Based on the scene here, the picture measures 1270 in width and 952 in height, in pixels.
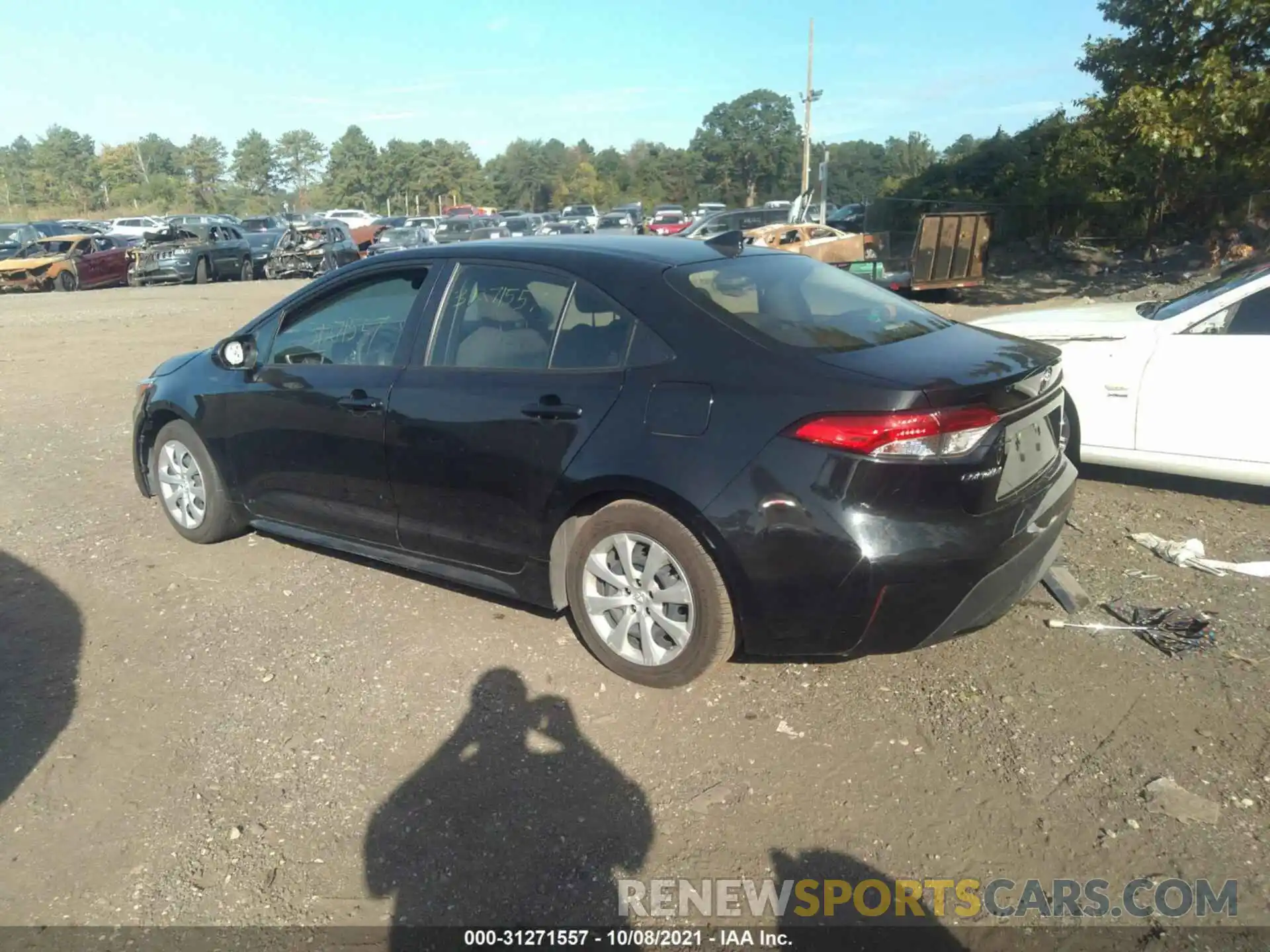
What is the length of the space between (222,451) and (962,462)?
378cm

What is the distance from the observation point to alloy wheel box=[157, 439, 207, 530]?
17.3 feet

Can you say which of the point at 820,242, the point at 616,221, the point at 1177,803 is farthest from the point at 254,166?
the point at 1177,803

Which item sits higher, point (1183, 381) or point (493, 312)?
point (493, 312)

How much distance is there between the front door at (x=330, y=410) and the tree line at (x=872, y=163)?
11.7 metres

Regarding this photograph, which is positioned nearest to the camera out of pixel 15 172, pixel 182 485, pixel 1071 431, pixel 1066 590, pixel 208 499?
pixel 1071 431

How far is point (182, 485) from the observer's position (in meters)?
5.36

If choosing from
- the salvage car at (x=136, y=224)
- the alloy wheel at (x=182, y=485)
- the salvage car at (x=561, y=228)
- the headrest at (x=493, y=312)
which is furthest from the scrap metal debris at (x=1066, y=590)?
the salvage car at (x=136, y=224)

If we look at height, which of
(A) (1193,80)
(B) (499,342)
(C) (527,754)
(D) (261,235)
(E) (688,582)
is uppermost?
(A) (1193,80)

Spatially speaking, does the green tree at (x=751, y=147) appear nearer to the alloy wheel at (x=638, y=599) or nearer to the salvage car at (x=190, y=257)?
the salvage car at (x=190, y=257)

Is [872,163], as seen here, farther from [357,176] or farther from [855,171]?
[357,176]

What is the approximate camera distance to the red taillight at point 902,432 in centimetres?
308

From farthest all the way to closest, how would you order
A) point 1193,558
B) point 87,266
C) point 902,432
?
point 87,266 → point 1193,558 → point 902,432

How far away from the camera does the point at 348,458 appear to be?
437 cm

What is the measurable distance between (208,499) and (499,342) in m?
2.22
